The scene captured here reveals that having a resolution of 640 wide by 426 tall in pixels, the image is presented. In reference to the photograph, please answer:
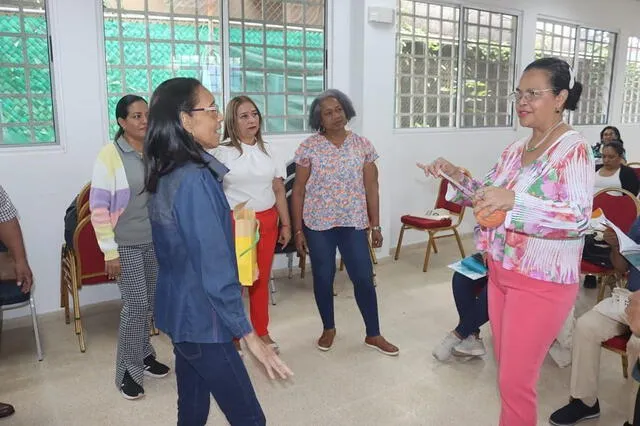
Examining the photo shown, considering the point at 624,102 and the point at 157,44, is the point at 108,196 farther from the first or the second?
the point at 624,102

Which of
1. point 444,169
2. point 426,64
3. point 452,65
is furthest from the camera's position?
point 452,65

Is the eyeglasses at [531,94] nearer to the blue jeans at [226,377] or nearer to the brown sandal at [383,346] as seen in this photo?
the blue jeans at [226,377]

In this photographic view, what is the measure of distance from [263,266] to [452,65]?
12.0ft

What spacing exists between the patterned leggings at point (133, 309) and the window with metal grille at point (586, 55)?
5.44 metres

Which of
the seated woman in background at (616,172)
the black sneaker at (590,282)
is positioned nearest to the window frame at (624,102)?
the seated woman in background at (616,172)

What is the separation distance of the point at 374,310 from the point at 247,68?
228cm

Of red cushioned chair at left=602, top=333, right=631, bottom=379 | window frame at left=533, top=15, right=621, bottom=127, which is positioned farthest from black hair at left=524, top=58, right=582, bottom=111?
window frame at left=533, top=15, right=621, bottom=127

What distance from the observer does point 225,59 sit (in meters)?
4.13

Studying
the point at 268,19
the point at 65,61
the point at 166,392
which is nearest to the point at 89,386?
the point at 166,392

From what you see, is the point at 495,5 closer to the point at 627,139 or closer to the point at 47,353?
the point at 627,139

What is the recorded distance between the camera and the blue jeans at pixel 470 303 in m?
2.86

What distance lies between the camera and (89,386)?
271 centimetres

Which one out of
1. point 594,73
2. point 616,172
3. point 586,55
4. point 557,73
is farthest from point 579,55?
point 557,73

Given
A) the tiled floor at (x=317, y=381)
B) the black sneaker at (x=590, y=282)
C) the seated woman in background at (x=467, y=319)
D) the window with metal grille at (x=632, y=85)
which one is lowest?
the tiled floor at (x=317, y=381)
